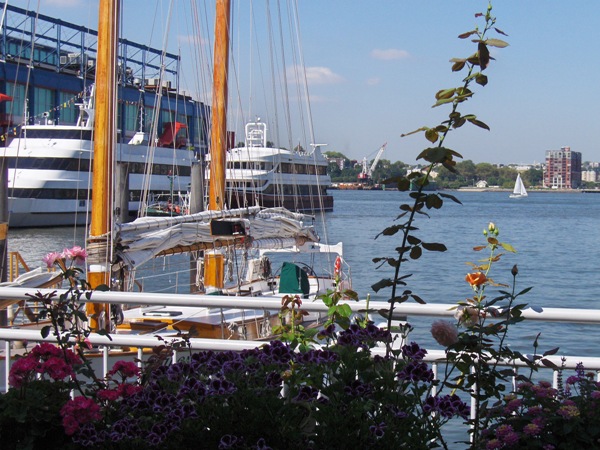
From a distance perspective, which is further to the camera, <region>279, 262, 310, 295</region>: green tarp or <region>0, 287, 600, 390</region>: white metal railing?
<region>279, 262, 310, 295</region>: green tarp

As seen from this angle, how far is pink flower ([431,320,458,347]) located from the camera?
12.2 feet

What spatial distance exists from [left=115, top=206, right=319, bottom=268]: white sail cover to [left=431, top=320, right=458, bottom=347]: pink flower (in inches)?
319

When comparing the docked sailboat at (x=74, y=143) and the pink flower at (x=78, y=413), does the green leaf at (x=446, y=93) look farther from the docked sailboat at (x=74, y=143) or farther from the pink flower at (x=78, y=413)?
the docked sailboat at (x=74, y=143)

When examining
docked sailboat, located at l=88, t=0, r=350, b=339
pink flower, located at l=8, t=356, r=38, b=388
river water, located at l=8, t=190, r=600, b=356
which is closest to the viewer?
pink flower, located at l=8, t=356, r=38, b=388

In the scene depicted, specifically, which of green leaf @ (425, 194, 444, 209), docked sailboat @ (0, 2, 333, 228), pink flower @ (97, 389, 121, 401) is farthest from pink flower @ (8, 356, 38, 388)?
docked sailboat @ (0, 2, 333, 228)

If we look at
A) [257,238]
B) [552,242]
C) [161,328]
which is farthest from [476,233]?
[161,328]

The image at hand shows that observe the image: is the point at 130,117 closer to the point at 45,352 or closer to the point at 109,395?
the point at 45,352

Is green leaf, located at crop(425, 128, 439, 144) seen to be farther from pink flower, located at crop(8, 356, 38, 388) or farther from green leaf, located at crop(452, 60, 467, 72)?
pink flower, located at crop(8, 356, 38, 388)

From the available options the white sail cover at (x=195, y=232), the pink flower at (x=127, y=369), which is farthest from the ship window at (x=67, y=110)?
the pink flower at (x=127, y=369)

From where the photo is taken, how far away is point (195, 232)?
1439cm

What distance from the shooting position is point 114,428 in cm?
342

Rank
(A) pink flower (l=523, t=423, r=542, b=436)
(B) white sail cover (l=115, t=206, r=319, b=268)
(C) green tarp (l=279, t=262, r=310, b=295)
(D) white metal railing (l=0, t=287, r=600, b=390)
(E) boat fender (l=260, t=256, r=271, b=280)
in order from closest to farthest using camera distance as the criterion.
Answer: (A) pink flower (l=523, t=423, r=542, b=436), (D) white metal railing (l=0, t=287, r=600, b=390), (B) white sail cover (l=115, t=206, r=319, b=268), (C) green tarp (l=279, t=262, r=310, b=295), (E) boat fender (l=260, t=256, r=271, b=280)

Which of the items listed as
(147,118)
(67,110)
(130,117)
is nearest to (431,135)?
(67,110)

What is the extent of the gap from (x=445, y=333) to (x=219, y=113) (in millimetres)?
14497
